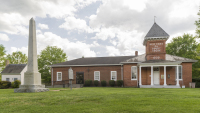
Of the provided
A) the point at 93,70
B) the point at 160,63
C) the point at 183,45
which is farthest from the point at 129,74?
the point at 183,45

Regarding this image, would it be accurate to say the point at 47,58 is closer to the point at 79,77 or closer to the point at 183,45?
the point at 79,77

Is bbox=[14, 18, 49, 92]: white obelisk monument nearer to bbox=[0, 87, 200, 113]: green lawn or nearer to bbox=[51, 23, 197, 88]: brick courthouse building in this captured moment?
bbox=[0, 87, 200, 113]: green lawn

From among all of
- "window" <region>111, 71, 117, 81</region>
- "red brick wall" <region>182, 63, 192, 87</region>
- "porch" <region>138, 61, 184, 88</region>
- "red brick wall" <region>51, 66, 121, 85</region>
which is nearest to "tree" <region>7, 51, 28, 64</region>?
"red brick wall" <region>51, 66, 121, 85</region>

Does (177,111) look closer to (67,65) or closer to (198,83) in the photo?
(198,83)

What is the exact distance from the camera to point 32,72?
1295 centimetres

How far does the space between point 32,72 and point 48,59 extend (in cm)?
3140

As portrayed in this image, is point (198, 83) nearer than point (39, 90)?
No

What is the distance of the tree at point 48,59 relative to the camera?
4178cm

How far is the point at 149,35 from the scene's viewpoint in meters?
22.3

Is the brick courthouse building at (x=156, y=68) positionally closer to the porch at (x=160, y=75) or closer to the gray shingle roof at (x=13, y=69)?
the porch at (x=160, y=75)

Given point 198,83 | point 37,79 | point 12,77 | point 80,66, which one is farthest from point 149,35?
point 12,77

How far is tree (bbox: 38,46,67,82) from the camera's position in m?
41.8

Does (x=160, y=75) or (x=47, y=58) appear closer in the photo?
(x=160, y=75)

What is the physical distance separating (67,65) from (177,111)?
23209 mm
